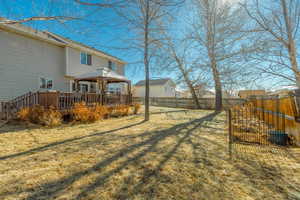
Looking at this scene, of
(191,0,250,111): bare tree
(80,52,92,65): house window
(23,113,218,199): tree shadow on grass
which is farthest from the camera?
(80,52,92,65): house window

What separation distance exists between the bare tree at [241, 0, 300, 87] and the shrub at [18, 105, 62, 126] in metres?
7.77

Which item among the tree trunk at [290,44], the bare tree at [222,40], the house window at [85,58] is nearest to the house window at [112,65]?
the house window at [85,58]

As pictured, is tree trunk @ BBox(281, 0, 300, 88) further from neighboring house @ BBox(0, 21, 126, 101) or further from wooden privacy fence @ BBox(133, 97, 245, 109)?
wooden privacy fence @ BBox(133, 97, 245, 109)

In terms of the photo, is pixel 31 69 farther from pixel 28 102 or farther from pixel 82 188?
pixel 82 188

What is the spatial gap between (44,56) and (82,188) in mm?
10438

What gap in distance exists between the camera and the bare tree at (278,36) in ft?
13.2

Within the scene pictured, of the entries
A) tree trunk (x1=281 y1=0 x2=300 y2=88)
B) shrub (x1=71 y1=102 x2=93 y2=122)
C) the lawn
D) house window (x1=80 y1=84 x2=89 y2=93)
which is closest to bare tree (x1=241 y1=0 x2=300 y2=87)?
tree trunk (x1=281 y1=0 x2=300 y2=88)

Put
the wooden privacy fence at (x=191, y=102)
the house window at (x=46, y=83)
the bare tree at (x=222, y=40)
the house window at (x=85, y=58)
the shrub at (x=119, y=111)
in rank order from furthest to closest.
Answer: the wooden privacy fence at (x=191, y=102) → the house window at (x=85, y=58) → the house window at (x=46, y=83) → the shrub at (x=119, y=111) → the bare tree at (x=222, y=40)

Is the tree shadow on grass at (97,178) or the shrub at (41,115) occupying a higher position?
the shrub at (41,115)

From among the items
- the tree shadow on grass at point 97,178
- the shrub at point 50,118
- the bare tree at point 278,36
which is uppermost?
the bare tree at point 278,36

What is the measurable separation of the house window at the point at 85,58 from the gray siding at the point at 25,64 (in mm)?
1395

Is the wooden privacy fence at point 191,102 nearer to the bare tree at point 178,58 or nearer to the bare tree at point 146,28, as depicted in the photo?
the bare tree at point 178,58

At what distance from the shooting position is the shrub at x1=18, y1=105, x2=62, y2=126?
19.3 ft

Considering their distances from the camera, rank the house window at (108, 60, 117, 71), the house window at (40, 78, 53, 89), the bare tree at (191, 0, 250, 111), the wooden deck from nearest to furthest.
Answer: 1. the bare tree at (191, 0, 250, 111)
2. the wooden deck
3. the house window at (40, 78, 53, 89)
4. the house window at (108, 60, 117, 71)
